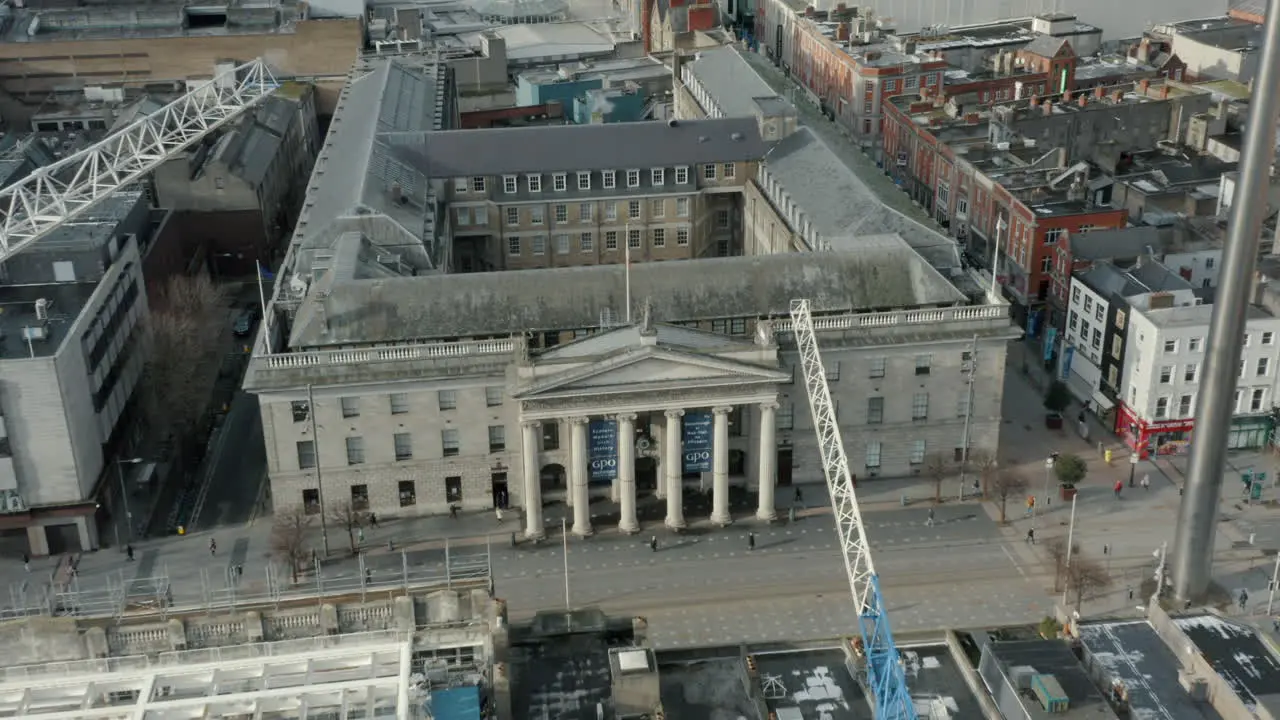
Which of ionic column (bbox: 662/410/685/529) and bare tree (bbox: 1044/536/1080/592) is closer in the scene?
bare tree (bbox: 1044/536/1080/592)

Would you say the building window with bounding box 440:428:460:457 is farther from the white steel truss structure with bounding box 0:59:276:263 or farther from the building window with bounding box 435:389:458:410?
the white steel truss structure with bounding box 0:59:276:263

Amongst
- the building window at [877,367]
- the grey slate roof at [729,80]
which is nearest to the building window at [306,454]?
the building window at [877,367]

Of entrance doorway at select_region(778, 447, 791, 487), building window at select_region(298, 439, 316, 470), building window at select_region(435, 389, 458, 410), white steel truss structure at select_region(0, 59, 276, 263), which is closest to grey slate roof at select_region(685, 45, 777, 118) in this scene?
entrance doorway at select_region(778, 447, 791, 487)

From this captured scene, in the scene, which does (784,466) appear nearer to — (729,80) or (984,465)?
(984,465)

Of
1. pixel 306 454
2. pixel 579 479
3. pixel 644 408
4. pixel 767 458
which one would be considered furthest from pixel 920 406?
pixel 306 454

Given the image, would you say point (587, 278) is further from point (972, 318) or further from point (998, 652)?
point (998, 652)

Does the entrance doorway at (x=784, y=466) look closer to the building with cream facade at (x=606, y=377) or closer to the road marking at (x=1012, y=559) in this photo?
the building with cream facade at (x=606, y=377)
